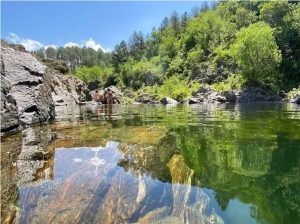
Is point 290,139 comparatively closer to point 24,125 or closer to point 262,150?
point 262,150

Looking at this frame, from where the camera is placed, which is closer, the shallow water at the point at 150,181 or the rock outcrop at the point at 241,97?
the shallow water at the point at 150,181

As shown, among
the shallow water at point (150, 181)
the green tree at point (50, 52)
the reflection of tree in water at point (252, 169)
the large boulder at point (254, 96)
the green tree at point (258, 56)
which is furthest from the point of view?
the green tree at point (50, 52)

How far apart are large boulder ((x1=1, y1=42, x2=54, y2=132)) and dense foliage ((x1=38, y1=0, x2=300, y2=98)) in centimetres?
4855

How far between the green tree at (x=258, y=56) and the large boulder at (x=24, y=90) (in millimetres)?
47903

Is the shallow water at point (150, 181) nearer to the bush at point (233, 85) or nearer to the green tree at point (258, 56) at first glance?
the green tree at point (258, 56)

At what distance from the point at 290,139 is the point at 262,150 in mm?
2003

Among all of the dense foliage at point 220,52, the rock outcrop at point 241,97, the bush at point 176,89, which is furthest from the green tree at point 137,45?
the rock outcrop at point 241,97

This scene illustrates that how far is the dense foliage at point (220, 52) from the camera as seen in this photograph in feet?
196

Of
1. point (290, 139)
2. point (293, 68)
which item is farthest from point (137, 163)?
point (293, 68)

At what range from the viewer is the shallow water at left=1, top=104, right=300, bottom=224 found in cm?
445

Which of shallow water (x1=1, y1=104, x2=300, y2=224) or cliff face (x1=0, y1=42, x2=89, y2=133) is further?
cliff face (x1=0, y1=42, x2=89, y2=133)

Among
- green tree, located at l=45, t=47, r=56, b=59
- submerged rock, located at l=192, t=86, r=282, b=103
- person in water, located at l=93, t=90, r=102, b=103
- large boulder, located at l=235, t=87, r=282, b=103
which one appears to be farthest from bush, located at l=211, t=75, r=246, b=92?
green tree, located at l=45, t=47, r=56, b=59

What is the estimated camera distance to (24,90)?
1592 cm

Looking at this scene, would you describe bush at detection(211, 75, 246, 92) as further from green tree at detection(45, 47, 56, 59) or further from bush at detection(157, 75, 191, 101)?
green tree at detection(45, 47, 56, 59)
